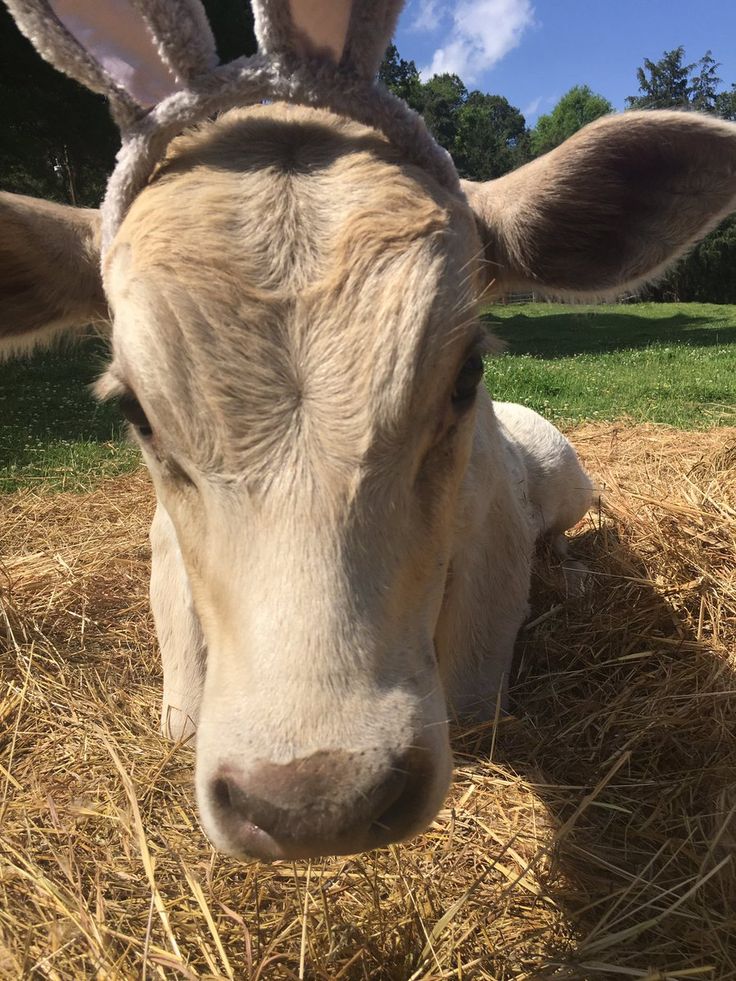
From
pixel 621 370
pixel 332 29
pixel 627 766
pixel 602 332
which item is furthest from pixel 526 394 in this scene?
pixel 602 332

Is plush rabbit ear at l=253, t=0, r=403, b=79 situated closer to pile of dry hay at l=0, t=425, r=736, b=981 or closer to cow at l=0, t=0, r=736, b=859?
cow at l=0, t=0, r=736, b=859

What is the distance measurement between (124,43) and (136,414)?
0.90 metres

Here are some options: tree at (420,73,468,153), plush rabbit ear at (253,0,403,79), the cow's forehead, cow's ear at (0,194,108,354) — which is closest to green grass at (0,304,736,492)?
cow's ear at (0,194,108,354)

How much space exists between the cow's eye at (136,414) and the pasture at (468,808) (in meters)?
1.11

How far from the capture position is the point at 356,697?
1343 millimetres

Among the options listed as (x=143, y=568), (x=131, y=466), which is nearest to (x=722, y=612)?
(x=143, y=568)

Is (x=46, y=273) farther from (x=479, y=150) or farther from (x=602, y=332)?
(x=479, y=150)

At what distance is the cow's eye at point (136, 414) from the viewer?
182 cm

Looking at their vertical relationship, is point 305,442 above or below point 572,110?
below

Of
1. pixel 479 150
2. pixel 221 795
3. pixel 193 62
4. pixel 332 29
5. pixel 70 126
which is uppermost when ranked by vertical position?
pixel 479 150

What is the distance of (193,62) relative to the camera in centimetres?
176

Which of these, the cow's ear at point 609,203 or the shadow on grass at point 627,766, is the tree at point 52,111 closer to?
the cow's ear at point 609,203

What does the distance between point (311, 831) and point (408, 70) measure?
135 feet

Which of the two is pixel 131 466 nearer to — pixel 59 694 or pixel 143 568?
pixel 143 568
